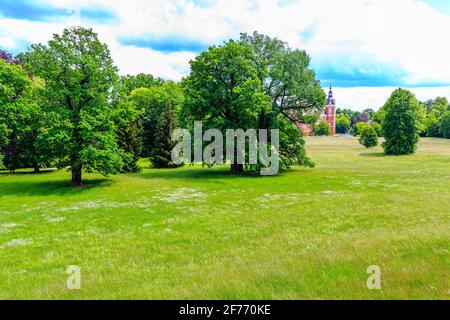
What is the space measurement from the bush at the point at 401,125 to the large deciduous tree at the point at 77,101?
61.2 meters

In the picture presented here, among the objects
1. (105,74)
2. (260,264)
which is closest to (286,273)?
(260,264)

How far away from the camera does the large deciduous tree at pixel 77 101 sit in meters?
31.5

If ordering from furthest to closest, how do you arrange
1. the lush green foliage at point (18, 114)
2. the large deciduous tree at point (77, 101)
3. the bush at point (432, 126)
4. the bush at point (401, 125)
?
the bush at point (432, 126)
the bush at point (401, 125)
the lush green foliage at point (18, 114)
the large deciduous tree at point (77, 101)

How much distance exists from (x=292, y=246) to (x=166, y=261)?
546cm

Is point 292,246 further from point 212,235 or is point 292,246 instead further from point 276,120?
point 276,120

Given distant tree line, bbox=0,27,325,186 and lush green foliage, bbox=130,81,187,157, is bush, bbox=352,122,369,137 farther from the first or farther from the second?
distant tree line, bbox=0,27,325,186

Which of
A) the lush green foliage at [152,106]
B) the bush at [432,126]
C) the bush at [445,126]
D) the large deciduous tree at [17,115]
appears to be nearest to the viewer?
the large deciduous tree at [17,115]

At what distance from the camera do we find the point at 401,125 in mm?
70812

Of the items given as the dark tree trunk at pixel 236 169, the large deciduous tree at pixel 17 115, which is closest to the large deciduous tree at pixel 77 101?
the large deciduous tree at pixel 17 115

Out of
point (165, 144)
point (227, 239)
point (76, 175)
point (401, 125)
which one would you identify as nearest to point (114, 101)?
point (76, 175)

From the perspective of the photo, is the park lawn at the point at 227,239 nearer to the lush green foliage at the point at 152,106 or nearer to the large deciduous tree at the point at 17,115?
the large deciduous tree at the point at 17,115

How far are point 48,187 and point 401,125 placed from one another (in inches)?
2694

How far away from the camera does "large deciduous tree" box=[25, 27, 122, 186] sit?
31531mm

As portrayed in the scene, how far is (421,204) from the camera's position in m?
22.5
